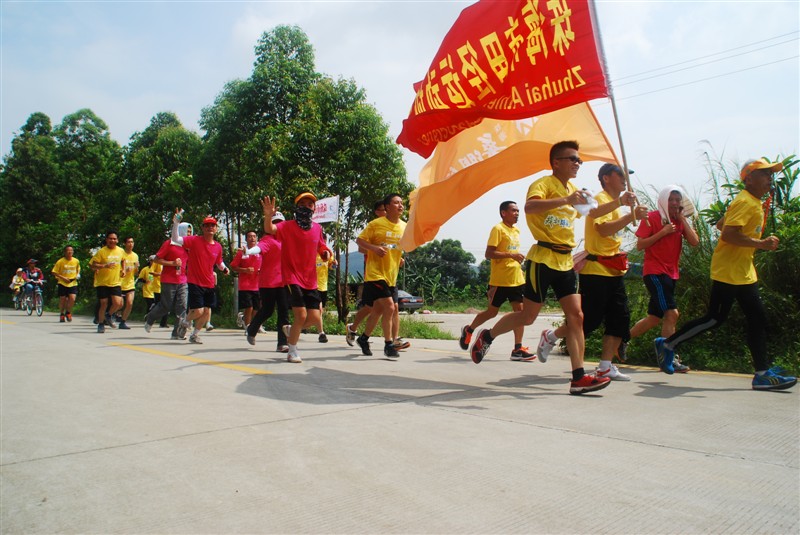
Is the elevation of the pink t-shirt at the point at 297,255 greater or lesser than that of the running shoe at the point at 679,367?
greater

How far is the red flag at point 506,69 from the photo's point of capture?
16.3 feet

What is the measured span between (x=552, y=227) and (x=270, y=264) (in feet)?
16.2

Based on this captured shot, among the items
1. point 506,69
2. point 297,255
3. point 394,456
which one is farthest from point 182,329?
point 394,456

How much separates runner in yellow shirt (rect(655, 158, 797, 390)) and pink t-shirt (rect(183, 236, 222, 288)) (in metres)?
7.32

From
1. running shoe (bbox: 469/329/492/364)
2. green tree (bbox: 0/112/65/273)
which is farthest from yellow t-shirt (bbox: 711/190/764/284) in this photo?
green tree (bbox: 0/112/65/273)

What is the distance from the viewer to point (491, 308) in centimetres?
743

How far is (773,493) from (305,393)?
3236 millimetres

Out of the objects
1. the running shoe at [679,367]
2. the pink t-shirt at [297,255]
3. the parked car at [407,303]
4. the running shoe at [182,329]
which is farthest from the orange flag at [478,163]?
the parked car at [407,303]

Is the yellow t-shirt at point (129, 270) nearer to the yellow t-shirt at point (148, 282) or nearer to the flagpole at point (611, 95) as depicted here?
the yellow t-shirt at point (148, 282)

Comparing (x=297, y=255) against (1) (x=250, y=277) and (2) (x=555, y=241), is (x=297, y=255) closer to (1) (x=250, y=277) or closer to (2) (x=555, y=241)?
(2) (x=555, y=241)

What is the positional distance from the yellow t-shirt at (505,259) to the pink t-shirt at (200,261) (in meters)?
4.73

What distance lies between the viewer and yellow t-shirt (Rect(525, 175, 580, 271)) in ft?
16.0

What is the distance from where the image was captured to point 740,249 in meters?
5.03

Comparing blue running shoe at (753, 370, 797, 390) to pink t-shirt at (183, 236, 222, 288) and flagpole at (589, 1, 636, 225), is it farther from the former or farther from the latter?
pink t-shirt at (183, 236, 222, 288)
